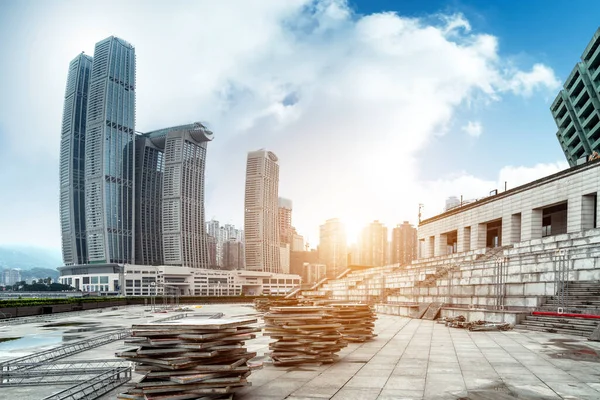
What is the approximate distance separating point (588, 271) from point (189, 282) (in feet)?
613

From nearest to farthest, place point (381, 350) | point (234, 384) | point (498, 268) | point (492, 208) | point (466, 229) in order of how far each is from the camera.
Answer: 1. point (234, 384)
2. point (381, 350)
3. point (498, 268)
4. point (492, 208)
5. point (466, 229)

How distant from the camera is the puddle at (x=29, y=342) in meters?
21.1

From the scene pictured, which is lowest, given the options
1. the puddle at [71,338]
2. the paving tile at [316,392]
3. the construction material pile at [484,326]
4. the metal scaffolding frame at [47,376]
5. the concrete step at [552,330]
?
the puddle at [71,338]

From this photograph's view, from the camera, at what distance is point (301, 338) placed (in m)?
13.5

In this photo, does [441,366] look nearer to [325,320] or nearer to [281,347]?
[325,320]

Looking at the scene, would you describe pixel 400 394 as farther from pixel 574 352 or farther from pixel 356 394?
pixel 574 352

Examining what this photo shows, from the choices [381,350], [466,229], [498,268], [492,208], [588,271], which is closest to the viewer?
[381,350]

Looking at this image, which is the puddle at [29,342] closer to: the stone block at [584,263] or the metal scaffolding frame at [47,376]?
the metal scaffolding frame at [47,376]

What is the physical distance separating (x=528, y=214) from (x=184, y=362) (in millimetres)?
39705

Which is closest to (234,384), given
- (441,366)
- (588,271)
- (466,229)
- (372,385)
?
(372,385)

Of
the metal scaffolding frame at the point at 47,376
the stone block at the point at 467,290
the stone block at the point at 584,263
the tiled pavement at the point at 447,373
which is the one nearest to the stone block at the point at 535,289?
the stone block at the point at 584,263

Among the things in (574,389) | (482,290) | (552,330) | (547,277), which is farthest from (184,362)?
(482,290)

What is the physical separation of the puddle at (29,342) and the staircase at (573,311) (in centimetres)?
2475

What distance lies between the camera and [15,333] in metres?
27.9
